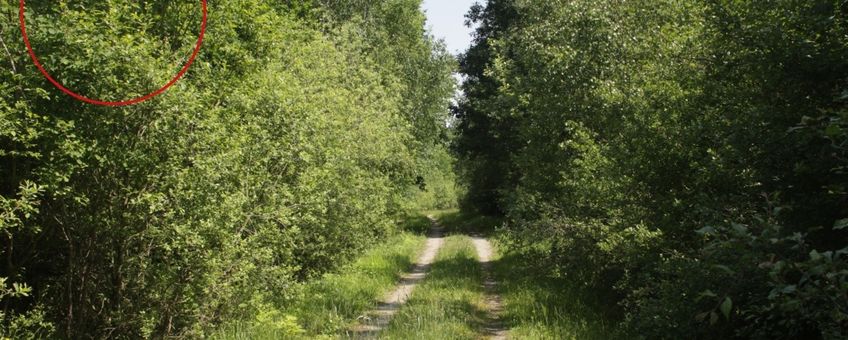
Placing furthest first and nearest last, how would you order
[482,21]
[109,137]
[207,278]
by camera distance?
[482,21] < [207,278] < [109,137]

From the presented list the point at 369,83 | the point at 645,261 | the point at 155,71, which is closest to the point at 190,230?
the point at 155,71

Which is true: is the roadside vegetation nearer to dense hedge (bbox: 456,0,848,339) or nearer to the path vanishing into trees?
the path vanishing into trees

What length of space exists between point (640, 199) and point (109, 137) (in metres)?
7.51

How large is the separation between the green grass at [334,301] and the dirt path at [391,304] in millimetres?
242

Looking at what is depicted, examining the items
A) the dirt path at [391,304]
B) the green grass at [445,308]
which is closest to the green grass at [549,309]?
the green grass at [445,308]

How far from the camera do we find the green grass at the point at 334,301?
9.91 meters

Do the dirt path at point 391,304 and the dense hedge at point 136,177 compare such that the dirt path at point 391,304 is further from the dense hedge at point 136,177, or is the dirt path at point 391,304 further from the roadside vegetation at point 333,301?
the dense hedge at point 136,177

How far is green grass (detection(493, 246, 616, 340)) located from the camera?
1088 cm

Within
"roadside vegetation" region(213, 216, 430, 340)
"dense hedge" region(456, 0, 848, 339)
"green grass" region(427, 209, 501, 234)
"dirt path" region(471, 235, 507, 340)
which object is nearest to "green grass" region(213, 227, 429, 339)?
"roadside vegetation" region(213, 216, 430, 340)

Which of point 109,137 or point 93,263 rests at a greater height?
point 109,137

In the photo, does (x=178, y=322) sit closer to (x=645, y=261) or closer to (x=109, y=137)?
(x=109, y=137)

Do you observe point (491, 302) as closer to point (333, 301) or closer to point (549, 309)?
point (549, 309)

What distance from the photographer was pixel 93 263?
322 inches

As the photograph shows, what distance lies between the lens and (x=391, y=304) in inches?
583
